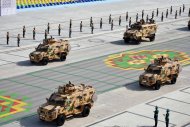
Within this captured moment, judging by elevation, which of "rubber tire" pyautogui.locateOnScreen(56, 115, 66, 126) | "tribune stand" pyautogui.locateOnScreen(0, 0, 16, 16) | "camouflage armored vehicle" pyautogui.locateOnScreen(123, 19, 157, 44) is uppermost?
"tribune stand" pyautogui.locateOnScreen(0, 0, 16, 16)

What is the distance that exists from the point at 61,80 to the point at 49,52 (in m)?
5.24

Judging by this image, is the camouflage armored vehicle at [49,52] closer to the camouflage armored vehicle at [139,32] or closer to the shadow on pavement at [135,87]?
the shadow on pavement at [135,87]

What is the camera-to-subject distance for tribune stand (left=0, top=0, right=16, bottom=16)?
227 ft

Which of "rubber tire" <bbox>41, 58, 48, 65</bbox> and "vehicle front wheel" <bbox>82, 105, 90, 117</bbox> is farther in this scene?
"rubber tire" <bbox>41, 58, 48, 65</bbox>

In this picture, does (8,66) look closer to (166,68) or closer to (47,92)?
(47,92)

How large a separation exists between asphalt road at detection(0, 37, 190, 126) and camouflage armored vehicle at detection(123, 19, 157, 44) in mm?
7657

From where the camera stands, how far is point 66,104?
1105 inches

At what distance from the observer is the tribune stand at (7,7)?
69.2m

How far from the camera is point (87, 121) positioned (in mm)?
28609

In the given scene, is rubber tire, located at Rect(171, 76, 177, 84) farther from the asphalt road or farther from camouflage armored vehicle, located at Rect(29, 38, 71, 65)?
camouflage armored vehicle, located at Rect(29, 38, 71, 65)

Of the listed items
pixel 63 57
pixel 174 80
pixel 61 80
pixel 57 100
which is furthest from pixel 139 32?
pixel 57 100

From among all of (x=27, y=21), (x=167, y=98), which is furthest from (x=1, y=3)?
(x=167, y=98)

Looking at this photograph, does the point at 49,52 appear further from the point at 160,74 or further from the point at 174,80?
the point at 174,80

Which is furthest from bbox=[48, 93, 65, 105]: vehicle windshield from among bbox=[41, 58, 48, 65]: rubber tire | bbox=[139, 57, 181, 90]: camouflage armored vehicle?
bbox=[41, 58, 48, 65]: rubber tire
